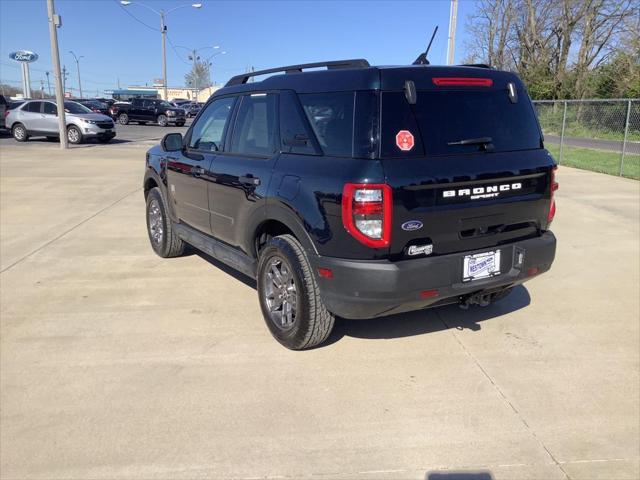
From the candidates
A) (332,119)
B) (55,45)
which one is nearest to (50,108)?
(55,45)

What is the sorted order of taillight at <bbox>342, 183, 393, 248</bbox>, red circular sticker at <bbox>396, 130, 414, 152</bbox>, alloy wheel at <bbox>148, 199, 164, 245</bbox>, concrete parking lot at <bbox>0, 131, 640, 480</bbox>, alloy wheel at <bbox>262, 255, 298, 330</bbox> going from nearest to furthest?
concrete parking lot at <bbox>0, 131, 640, 480</bbox>
taillight at <bbox>342, 183, 393, 248</bbox>
red circular sticker at <bbox>396, 130, 414, 152</bbox>
alloy wheel at <bbox>262, 255, 298, 330</bbox>
alloy wheel at <bbox>148, 199, 164, 245</bbox>

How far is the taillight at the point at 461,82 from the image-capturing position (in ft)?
11.4

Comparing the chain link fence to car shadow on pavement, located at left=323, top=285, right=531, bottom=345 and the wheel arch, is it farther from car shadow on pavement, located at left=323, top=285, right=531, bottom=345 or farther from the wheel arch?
the wheel arch

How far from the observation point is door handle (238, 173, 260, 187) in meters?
3.99

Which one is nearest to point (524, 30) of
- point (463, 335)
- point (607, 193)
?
point (607, 193)

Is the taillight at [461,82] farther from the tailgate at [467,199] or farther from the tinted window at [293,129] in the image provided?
the tinted window at [293,129]

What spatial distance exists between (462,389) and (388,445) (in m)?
0.78

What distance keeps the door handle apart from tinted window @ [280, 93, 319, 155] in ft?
1.04

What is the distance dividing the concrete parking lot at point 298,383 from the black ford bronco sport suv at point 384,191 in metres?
0.45

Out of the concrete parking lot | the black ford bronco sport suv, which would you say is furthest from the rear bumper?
the concrete parking lot

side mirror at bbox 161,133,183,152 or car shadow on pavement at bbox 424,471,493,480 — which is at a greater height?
side mirror at bbox 161,133,183,152

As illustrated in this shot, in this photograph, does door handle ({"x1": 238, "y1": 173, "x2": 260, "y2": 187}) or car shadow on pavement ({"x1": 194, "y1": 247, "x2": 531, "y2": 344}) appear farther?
car shadow on pavement ({"x1": 194, "y1": 247, "x2": 531, "y2": 344})

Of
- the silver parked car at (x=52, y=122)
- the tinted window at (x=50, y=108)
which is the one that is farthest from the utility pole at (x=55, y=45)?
the tinted window at (x=50, y=108)

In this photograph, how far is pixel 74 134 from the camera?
21.8 m
